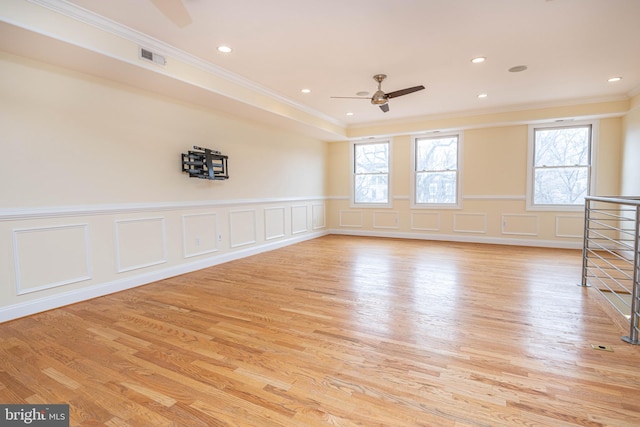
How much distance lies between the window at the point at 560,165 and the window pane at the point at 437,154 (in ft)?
4.61

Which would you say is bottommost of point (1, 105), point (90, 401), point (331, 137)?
point (90, 401)

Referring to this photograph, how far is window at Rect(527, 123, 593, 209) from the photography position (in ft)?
19.3

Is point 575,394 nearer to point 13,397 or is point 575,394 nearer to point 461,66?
point 13,397

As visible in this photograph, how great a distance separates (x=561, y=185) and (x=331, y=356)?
6.12 metres

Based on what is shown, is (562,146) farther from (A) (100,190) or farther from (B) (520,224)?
(A) (100,190)

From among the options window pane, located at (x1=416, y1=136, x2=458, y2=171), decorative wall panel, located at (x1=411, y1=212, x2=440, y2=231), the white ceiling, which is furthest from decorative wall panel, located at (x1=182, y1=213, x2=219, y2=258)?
window pane, located at (x1=416, y1=136, x2=458, y2=171)

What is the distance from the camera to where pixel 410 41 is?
3379 mm

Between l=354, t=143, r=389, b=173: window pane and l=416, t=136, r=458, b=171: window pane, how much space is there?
78 cm

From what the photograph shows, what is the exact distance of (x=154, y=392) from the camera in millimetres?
1771

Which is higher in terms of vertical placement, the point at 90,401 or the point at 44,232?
the point at 44,232

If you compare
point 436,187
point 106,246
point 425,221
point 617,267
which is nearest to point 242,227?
point 106,246

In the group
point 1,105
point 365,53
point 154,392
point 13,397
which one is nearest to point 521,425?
point 154,392

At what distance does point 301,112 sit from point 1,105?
404 centimetres

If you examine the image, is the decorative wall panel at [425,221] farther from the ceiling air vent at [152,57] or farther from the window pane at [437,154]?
the ceiling air vent at [152,57]
